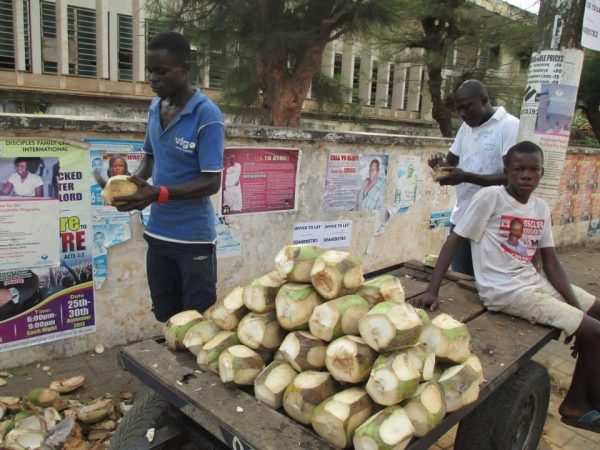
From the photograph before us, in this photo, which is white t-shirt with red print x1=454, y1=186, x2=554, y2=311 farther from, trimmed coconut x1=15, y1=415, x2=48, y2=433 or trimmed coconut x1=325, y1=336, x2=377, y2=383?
trimmed coconut x1=15, y1=415, x2=48, y2=433


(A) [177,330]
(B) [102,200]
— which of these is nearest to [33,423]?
(A) [177,330]

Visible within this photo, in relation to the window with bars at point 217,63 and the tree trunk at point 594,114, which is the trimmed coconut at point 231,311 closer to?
the window with bars at point 217,63

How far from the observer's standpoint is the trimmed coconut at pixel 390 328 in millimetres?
1688

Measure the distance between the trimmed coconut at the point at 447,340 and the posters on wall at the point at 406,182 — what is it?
3825mm

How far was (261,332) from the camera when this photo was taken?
1915 mm

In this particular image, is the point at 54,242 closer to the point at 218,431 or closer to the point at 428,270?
the point at 218,431

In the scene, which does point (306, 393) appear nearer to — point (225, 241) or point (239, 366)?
point (239, 366)

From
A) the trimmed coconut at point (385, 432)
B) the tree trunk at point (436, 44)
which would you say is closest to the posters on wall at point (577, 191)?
the tree trunk at point (436, 44)

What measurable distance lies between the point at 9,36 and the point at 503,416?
18530mm

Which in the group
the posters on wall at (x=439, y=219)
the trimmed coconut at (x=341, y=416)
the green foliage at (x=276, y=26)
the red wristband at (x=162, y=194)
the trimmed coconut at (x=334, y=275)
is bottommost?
the posters on wall at (x=439, y=219)

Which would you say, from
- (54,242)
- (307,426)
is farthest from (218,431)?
(54,242)

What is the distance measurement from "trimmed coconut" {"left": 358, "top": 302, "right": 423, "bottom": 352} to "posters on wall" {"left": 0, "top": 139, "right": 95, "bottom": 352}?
251 centimetres

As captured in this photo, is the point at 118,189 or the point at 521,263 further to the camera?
the point at 521,263

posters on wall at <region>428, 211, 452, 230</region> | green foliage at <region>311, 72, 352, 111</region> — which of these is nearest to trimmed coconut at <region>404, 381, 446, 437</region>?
posters on wall at <region>428, 211, 452, 230</region>
